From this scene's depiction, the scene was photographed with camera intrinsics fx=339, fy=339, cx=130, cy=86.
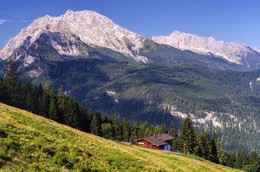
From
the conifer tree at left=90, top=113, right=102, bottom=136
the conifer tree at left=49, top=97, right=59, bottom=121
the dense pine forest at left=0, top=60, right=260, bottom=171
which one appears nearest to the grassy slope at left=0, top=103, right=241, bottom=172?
the conifer tree at left=49, top=97, right=59, bottom=121

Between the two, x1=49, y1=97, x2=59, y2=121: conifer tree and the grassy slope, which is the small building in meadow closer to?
x1=49, y1=97, x2=59, y2=121: conifer tree

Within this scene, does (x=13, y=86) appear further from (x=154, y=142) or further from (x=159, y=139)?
(x=159, y=139)

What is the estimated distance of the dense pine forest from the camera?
129125 mm

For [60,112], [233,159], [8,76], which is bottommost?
[233,159]

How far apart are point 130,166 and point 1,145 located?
1346 centimetres

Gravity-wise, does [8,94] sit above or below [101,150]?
above

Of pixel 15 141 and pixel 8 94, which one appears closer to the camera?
pixel 15 141

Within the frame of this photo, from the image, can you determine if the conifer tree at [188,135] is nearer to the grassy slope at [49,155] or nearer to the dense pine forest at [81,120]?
the dense pine forest at [81,120]

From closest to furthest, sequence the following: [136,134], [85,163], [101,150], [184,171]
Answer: [85,163] < [101,150] < [184,171] < [136,134]

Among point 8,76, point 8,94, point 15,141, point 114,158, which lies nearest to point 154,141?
point 8,94

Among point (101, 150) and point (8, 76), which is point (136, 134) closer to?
point (8, 76)

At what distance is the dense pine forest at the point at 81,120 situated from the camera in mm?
129125

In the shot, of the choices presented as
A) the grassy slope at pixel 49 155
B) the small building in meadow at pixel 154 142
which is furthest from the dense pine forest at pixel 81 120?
the grassy slope at pixel 49 155

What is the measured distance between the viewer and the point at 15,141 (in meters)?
28.7
